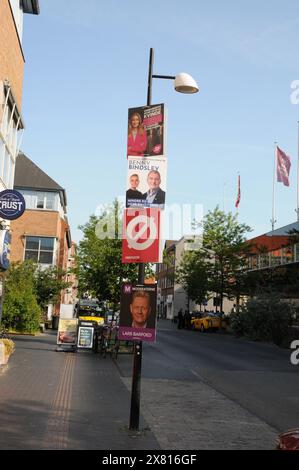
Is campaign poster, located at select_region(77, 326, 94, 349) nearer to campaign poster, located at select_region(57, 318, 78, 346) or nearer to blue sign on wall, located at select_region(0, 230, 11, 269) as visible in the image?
campaign poster, located at select_region(57, 318, 78, 346)

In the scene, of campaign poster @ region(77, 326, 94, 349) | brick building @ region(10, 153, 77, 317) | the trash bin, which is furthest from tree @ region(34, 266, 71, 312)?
campaign poster @ region(77, 326, 94, 349)

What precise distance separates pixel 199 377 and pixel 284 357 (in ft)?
31.6

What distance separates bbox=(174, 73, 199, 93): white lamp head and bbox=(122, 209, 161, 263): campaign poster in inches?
80.4

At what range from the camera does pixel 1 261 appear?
1908 centimetres

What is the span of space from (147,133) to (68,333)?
43.4 feet

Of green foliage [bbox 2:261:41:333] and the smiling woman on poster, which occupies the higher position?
the smiling woman on poster

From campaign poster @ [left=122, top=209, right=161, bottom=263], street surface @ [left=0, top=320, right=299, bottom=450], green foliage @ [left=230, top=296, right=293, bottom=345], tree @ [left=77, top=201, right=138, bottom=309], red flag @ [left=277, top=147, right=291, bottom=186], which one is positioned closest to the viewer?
street surface @ [left=0, top=320, right=299, bottom=450]

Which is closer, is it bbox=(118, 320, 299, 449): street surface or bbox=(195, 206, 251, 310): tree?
bbox=(118, 320, 299, 449): street surface

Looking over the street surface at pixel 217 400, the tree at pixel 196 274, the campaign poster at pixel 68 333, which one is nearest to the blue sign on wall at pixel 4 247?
the campaign poster at pixel 68 333

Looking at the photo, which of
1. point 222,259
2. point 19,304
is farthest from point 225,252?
point 19,304

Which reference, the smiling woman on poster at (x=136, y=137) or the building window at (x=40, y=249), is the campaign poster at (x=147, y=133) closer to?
the smiling woman on poster at (x=136, y=137)

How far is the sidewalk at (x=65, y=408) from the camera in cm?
735

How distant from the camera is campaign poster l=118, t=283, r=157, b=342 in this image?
28.3 feet

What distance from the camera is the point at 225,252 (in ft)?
157
